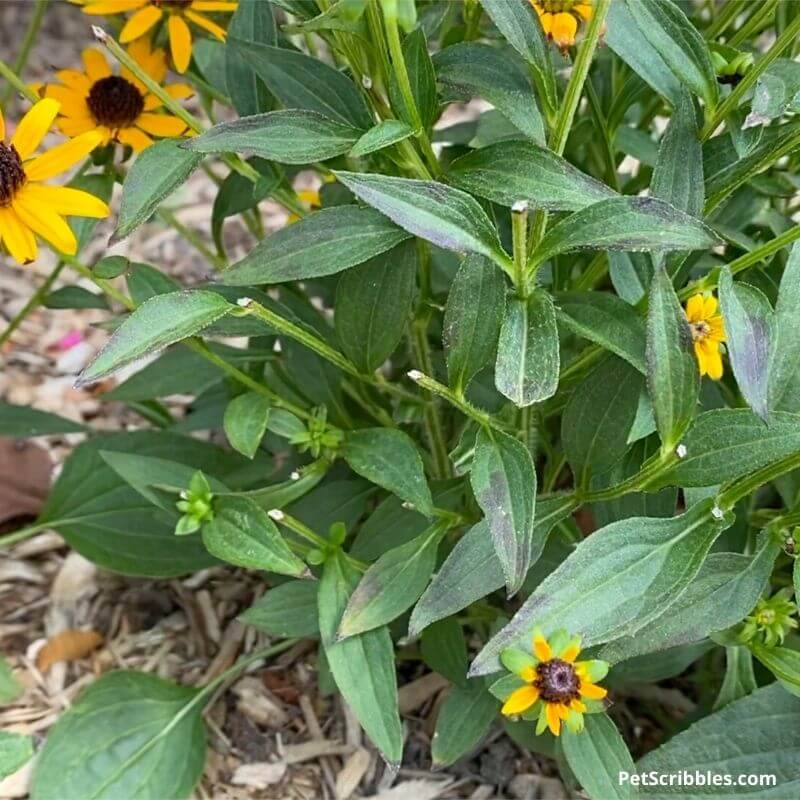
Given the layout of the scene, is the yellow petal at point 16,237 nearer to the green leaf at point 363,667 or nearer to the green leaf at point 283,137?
the green leaf at point 283,137

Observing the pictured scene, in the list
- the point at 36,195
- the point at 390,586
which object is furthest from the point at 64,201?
the point at 390,586

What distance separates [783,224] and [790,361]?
0.81 ft

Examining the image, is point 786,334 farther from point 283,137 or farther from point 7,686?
point 7,686

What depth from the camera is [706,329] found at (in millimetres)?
848

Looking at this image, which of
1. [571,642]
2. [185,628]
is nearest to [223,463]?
[185,628]

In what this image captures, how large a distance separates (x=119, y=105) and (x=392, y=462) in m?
0.46

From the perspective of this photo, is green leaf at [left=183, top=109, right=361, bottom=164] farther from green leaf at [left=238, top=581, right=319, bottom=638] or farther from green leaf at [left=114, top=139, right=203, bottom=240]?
green leaf at [left=238, top=581, right=319, bottom=638]

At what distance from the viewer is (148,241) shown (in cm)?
190

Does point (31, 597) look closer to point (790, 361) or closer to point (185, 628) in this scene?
point (185, 628)

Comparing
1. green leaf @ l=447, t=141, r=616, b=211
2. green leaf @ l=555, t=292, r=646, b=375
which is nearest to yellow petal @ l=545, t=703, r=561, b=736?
green leaf @ l=555, t=292, r=646, b=375

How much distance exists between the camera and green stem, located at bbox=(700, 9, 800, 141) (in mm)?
760

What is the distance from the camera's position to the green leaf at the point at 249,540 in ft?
2.67

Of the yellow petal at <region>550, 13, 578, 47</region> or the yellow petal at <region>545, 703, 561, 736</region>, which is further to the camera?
the yellow petal at <region>550, 13, 578, 47</region>

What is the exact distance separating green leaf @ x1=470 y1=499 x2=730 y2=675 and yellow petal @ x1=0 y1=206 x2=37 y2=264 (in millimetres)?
458
